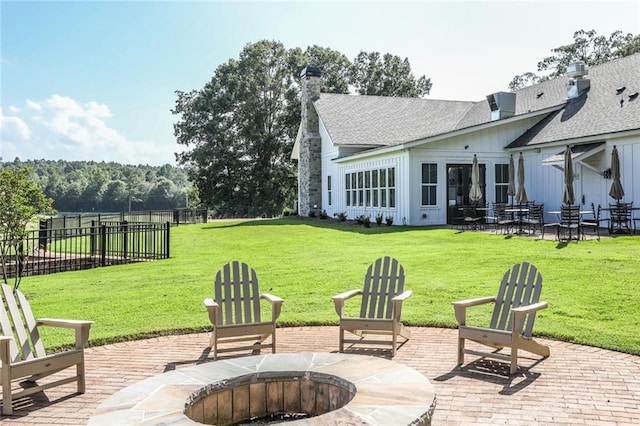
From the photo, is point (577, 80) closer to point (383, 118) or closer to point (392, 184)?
point (392, 184)

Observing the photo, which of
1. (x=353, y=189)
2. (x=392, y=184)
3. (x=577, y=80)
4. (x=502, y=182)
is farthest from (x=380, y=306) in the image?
(x=353, y=189)

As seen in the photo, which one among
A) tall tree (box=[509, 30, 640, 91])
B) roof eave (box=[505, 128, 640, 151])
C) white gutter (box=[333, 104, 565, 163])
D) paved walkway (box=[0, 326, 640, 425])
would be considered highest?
tall tree (box=[509, 30, 640, 91])

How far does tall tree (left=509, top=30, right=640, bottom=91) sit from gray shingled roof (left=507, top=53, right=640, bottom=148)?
18.8 metres

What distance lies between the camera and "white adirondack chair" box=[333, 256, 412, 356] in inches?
216

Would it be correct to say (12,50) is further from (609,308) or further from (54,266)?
(609,308)

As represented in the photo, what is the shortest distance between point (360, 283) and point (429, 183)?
11979mm

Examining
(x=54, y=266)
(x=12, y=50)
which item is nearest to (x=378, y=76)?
(x=12, y=50)

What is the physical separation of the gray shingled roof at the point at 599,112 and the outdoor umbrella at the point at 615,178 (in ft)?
3.27

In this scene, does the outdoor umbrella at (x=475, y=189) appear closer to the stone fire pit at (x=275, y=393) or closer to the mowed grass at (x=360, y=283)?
the mowed grass at (x=360, y=283)

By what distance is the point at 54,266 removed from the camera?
12992 millimetres

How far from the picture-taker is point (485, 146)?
20.8 metres

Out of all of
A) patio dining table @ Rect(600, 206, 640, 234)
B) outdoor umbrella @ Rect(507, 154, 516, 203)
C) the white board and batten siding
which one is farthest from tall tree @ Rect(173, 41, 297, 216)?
patio dining table @ Rect(600, 206, 640, 234)

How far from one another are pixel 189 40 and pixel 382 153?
949cm

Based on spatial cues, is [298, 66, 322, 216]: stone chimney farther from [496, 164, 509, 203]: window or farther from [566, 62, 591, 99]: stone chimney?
[566, 62, 591, 99]: stone chimney
